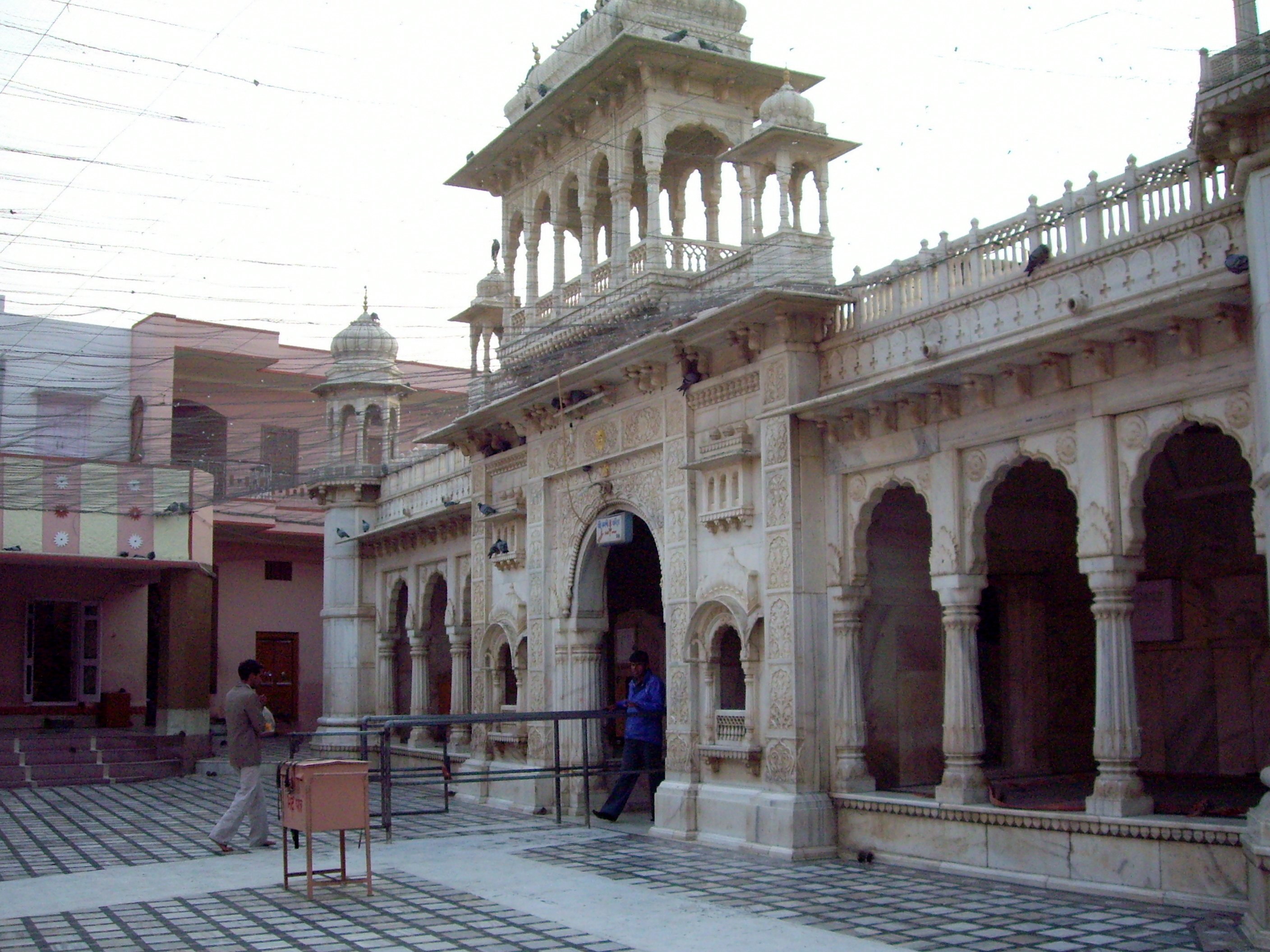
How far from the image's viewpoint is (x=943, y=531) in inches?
442

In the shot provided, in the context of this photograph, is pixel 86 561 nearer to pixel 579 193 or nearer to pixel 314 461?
pixel 314 461

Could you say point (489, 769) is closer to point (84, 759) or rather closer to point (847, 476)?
point (847, 476)

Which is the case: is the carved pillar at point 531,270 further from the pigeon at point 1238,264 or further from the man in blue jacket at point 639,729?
the pigeon at point 1238,264

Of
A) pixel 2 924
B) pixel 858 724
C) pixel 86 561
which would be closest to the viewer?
pixel 2 924

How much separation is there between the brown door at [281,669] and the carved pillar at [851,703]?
2290 cm

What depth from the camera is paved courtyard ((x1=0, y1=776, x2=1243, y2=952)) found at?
27.0 ft

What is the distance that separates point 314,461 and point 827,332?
1518 cm

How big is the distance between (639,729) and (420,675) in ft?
29.2

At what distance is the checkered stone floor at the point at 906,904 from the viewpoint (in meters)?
8.05

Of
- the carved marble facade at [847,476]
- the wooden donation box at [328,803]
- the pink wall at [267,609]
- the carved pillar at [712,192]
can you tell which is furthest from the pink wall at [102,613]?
the wooden donation box at [328,803]

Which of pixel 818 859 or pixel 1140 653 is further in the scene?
pixel 1140 653

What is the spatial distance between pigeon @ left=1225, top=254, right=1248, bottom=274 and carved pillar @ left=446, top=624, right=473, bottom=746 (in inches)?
541

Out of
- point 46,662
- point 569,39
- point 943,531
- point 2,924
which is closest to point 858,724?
point 943,531

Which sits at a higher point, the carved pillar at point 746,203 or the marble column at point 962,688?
the carved pillar at point 746,203
